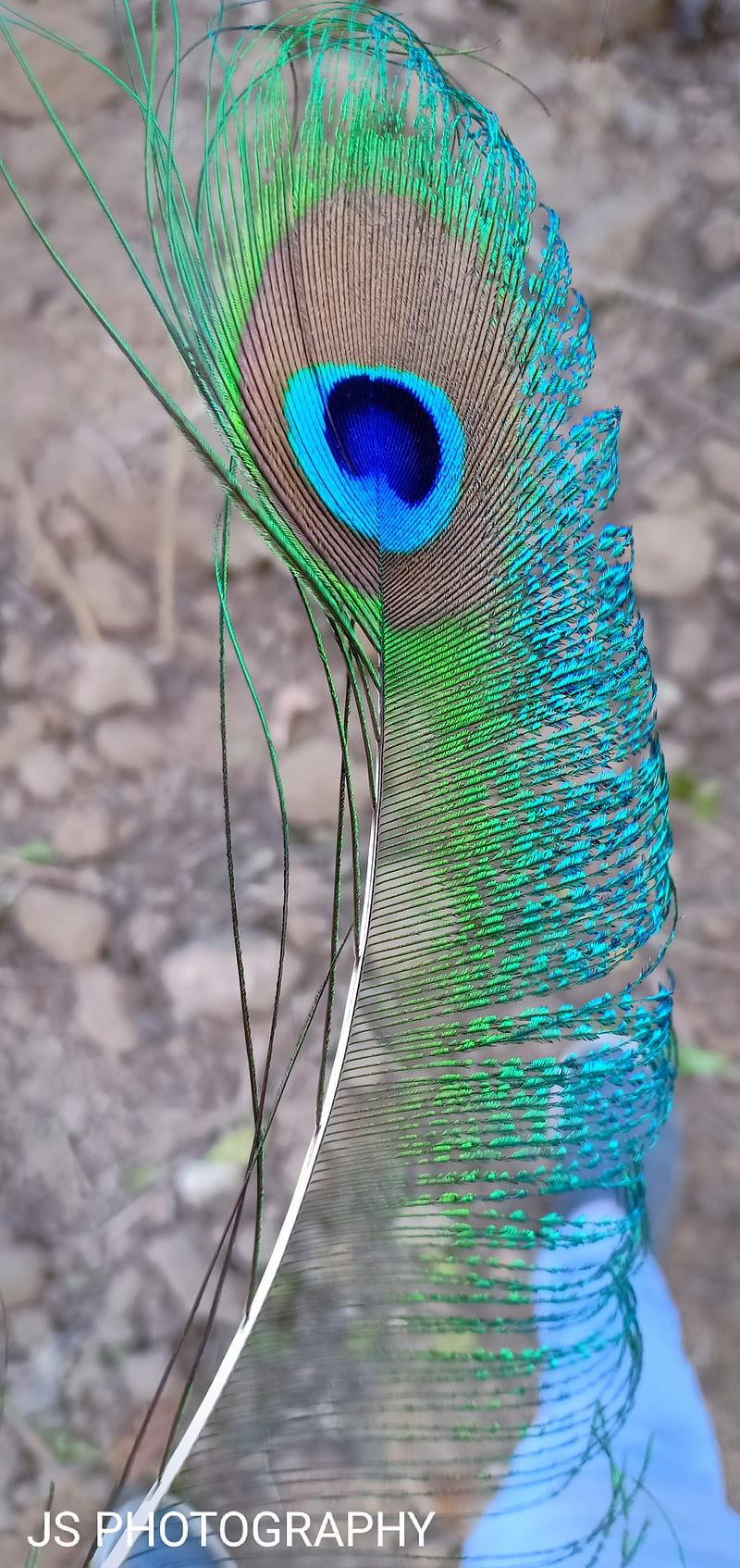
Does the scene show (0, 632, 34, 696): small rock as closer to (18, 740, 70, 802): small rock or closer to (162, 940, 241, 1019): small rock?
(18, 740, 70, 802): small rock

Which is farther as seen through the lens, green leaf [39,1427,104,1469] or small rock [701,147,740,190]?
small rock [701,147,740,190]

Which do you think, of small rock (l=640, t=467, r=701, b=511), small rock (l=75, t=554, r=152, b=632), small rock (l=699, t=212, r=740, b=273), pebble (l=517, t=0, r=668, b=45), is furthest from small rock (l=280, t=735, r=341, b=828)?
pebble (l=517, t=0, r=668, b=45)

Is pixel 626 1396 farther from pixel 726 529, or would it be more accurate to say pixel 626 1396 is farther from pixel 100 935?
pixel 726 529

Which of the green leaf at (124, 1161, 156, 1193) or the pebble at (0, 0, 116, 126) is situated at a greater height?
the pebble at (0, 0, 116, 126)

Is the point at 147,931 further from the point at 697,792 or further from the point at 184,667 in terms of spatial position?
the point at 697,792

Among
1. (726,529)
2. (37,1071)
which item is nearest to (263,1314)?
(37,1071)

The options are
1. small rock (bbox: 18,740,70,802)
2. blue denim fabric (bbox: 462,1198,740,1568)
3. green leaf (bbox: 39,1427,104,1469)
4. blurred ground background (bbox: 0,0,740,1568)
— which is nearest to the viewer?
blue denim fabric (bbox: 462,1198,740,1568)
